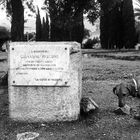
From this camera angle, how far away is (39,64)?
423 cm

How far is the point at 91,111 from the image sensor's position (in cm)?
445

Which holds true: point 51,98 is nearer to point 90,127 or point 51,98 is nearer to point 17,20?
point 90,127

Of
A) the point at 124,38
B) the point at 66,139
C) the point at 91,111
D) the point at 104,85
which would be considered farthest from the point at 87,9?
the point at 124,38

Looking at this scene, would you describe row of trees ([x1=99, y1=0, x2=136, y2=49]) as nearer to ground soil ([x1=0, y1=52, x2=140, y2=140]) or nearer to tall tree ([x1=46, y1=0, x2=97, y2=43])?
tall tree ([x1=46, y1=0, x2=97, y2=43])

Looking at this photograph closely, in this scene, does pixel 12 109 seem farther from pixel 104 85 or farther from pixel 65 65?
pixel 104 85

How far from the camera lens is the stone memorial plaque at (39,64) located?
4.18 m

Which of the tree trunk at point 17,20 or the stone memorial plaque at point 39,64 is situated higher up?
the tree trunk at point 17,20

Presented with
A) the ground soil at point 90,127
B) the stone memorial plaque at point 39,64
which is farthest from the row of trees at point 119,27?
the stone memorial plaque at point 39,64

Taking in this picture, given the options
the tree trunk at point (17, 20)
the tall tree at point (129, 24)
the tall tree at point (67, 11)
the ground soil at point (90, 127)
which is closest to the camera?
the ground soil at point (90, 127)

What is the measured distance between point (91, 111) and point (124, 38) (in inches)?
1156

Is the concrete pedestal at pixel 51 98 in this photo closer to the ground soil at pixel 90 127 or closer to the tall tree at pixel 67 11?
the ground soil at pixel 90 127

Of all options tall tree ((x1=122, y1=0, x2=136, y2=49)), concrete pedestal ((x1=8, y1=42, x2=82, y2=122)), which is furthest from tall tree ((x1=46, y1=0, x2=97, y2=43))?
tall tree ((x1=122, y1=0, x2=136, y2=49))

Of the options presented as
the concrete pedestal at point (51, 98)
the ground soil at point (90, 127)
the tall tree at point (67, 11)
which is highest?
the tall tree at point (67, 11)

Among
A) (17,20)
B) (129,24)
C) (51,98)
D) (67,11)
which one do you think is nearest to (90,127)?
(51,98)
